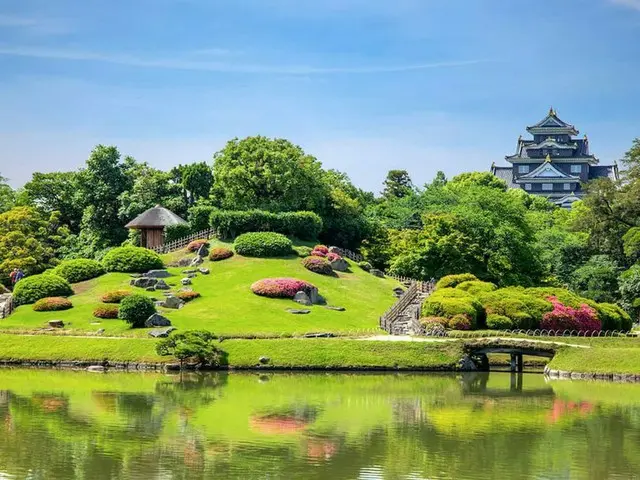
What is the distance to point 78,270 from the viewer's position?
67.9 m

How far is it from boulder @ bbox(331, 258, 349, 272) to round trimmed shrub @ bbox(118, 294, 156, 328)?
19668mm

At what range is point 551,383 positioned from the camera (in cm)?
4856

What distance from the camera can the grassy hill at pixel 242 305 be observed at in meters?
57.0

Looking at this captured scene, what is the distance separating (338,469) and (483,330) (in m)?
29.7

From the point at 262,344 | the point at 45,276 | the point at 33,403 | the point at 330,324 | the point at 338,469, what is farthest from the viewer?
the point at 45,276

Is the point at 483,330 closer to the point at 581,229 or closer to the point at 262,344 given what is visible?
the point at 262,344

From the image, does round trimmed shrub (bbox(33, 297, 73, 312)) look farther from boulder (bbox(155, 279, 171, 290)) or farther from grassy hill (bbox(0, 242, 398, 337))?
boulder (bbox(155, 279, 171, 290))

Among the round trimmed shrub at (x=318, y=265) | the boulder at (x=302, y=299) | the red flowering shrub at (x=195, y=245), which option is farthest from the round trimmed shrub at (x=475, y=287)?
the red flowering shrub at (x=195, y=245)

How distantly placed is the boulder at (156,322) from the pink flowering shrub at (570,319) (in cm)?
2207

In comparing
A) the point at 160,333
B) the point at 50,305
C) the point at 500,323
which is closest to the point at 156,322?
the point at 160,333

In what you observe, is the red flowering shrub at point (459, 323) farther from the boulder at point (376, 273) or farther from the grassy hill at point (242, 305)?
the boulder at point (376, 273)

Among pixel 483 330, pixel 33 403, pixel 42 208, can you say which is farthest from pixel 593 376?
pixel 42 208

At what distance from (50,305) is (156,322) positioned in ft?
27.7

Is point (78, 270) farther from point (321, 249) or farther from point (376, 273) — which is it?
point (376, 273)
